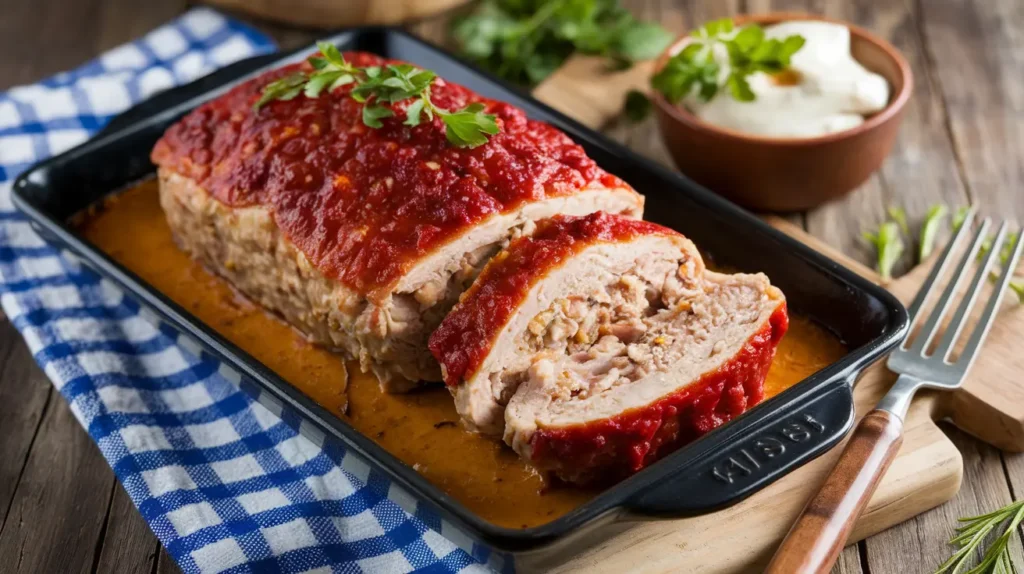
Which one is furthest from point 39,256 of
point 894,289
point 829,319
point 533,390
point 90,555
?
point 894,289

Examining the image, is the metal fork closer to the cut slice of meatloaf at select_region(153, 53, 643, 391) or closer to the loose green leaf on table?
the loose green leaf on table

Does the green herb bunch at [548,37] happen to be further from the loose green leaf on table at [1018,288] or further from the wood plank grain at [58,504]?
the wood plank grain at [58,504]

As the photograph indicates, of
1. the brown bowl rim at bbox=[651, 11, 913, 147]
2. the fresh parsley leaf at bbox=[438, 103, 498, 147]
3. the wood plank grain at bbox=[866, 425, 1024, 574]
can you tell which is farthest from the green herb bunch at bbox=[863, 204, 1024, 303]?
the fresh parsley leaf at bbox=[438, 103, 498, 147]

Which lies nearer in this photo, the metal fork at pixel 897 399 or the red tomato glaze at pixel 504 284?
the metal fork at pixel 897 399

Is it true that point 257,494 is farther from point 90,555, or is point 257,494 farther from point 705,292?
point 705,292

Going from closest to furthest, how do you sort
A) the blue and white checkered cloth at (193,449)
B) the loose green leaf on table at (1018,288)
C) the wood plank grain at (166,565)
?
1. the blue and white checkered cloth at (193,449)
2. the wood plank grain at (166,565)
3. the loose green leaf on table at (1018,288)

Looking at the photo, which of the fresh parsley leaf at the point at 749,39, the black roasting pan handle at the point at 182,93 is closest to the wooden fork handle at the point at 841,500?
the fresh parsley leaf at the point at 749,39
